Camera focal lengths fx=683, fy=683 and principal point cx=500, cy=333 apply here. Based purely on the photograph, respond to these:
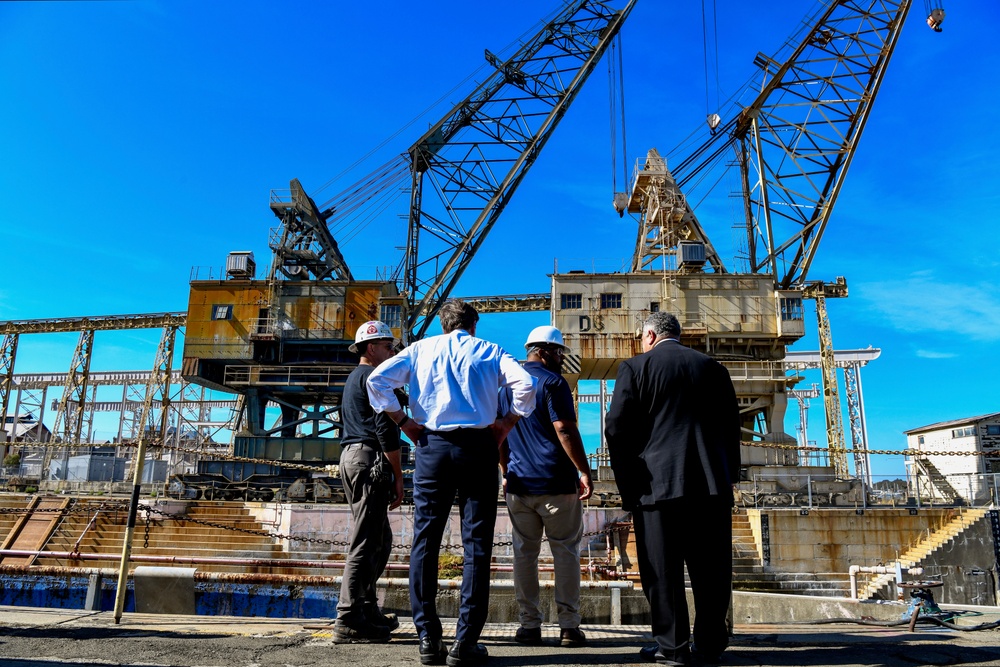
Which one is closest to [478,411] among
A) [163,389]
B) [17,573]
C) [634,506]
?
[634,506]

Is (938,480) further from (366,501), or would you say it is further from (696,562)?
(366,501)

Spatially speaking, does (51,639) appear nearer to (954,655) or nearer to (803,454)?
(954,655)

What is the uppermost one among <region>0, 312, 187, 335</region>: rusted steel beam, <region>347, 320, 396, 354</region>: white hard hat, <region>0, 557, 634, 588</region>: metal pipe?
<region>0, 312, 187, 335</region>: rusted steel beam

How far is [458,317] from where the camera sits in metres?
4.07

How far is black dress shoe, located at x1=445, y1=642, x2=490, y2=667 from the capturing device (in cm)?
329

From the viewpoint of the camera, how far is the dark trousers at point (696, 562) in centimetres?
345

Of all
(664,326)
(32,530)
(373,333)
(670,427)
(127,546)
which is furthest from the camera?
(32,530)

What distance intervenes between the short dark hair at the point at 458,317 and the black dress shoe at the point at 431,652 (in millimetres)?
1688

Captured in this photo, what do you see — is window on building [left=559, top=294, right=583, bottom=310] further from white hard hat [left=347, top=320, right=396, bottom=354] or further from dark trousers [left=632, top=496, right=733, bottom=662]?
dark trousers [left=632, top=496, right=733, bottom=662]

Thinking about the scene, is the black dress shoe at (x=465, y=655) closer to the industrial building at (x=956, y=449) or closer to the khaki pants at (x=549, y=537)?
the khaki pants at (x=549, y=537)

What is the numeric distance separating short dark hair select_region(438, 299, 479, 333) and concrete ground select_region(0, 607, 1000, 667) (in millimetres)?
1814

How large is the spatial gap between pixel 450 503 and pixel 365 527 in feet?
3.12

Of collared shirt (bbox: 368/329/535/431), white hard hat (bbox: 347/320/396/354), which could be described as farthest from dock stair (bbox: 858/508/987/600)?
collared shirt (bbox: 368/329/535/431)

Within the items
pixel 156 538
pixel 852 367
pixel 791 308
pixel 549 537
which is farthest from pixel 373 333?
pixel 852 367
